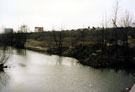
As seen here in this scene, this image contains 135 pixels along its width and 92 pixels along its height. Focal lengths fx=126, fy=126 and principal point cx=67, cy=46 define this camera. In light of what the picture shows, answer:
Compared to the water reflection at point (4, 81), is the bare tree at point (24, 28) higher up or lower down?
higher up

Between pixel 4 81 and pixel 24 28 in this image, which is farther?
pixel 24 28

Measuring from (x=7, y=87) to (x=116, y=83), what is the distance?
257 inches

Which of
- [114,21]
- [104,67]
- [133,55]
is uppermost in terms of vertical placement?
[114,21]

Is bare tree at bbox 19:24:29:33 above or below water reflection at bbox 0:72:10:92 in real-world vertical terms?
above

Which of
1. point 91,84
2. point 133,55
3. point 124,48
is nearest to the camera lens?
point 91,84

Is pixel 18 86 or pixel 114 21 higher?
pixel 114 21

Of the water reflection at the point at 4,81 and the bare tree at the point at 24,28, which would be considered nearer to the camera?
the water reflection at the point at 4,81

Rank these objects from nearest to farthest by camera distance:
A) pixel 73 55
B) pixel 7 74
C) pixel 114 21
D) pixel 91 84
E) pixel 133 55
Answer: pixel 91 84 → pixel 7 74 → pixel 133 55 → pixel 114 21 → pixel 73 55

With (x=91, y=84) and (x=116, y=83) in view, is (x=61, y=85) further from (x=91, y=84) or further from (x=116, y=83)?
(x=116, y=83)

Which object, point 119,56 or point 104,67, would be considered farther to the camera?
point 119,56

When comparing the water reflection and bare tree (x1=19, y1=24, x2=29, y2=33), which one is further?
bare tree (x1=19, y1=24, x2=29, y2=33)

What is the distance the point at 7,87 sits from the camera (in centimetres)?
704

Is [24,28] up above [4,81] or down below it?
above

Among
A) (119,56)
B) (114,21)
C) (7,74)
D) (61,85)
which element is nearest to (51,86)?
(61,85)
